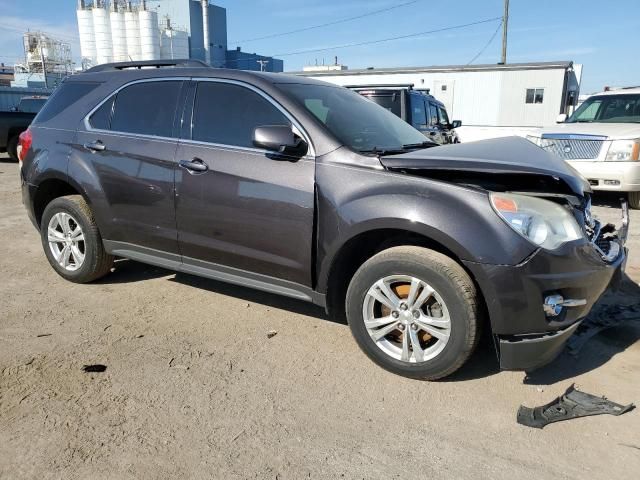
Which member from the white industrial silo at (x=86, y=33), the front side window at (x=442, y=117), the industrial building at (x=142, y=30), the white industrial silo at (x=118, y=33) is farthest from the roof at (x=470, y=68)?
the white industrial silo at (x=86, y=33)

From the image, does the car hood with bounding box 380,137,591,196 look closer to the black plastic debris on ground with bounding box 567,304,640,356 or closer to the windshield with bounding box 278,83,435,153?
the windshield with bounding box 278,83,435,153

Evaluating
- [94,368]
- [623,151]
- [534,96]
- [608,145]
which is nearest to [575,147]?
[608,145]

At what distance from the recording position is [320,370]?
10.7 ft

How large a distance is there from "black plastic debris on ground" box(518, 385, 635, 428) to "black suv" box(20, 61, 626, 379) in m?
0.24

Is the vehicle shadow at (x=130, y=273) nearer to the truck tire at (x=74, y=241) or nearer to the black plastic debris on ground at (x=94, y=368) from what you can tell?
the truck tire at (x=74, y=241)

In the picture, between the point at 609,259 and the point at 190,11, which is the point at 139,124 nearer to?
the point at 609,259

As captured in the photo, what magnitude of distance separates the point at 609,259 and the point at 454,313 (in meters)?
1.01

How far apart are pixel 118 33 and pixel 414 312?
5660 cm

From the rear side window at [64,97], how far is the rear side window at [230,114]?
129 centimetres

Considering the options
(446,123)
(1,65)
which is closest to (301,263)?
(446,123)

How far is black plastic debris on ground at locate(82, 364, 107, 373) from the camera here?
124 inches

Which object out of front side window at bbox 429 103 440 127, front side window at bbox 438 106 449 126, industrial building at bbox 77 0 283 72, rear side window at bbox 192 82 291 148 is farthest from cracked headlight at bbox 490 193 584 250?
industrial building at bbox 77 0 283 72

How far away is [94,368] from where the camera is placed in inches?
126

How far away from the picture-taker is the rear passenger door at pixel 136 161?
3.90 meters
